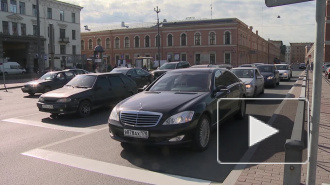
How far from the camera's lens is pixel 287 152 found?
129 inches

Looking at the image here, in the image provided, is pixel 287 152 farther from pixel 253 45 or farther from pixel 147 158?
pixel 253 45

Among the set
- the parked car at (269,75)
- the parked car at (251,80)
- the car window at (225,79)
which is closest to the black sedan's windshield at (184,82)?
the car window at (225,79)

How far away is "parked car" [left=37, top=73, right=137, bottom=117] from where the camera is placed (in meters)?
9.72

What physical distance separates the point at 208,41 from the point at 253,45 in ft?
93.5

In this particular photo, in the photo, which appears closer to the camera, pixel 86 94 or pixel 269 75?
pixel 86 94

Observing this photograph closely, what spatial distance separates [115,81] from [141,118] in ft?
21.9

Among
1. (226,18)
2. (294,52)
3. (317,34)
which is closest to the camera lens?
(317,34)

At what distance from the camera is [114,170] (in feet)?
16.4

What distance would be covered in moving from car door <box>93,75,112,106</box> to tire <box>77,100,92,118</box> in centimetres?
26

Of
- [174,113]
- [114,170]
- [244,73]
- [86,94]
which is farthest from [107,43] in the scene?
[114,170]

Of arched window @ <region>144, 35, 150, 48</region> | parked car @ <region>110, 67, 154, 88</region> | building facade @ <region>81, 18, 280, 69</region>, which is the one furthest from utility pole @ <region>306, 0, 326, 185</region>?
arched window @ <region>144, 35, 150, 48</region>

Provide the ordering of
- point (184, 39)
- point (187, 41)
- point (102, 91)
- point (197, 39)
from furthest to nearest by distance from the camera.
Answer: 1. point (184, 39)
2. point (187, 41)
3. point (197, 39)
4. point (102, 91)

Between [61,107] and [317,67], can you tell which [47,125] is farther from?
[317,67]

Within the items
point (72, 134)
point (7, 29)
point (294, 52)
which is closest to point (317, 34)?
point (72, 134)
